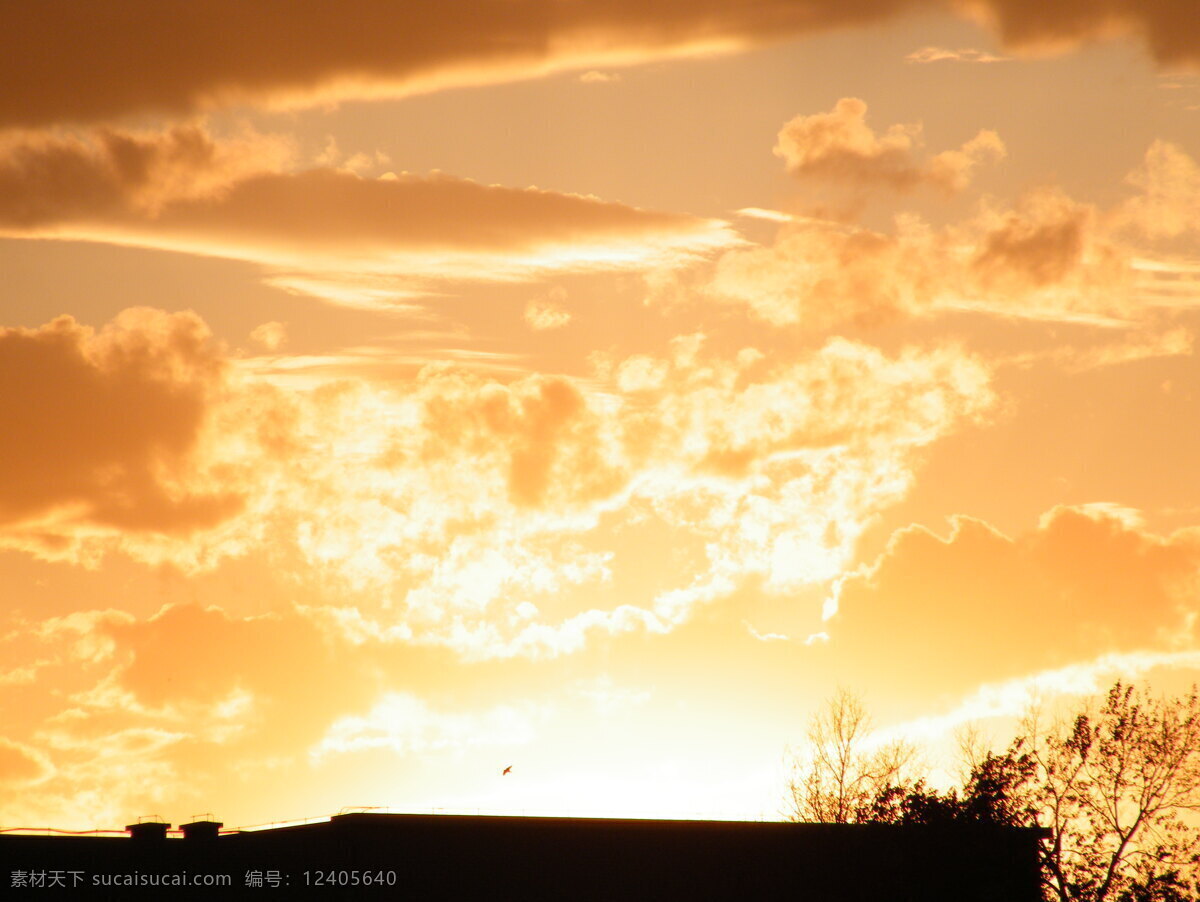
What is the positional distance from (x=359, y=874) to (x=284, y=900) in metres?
2.62

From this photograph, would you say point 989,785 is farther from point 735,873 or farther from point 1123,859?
point 735,873

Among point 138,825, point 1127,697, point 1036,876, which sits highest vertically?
point 1127,697

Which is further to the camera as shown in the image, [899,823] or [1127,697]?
[1127,697]

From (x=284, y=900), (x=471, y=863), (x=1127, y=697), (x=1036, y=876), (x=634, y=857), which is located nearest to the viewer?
(x=284, y=900)

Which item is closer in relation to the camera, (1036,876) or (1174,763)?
(1036,876)

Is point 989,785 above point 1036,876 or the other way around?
above

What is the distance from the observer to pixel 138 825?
2015 inches

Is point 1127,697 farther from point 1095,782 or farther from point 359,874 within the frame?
point 359,874

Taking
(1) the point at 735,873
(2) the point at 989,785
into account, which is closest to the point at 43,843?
(1) the point at 735,873

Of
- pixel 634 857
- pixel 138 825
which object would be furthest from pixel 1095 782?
pixel 138 825

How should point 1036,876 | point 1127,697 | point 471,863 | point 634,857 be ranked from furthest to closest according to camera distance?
point 1127,697 < point 1036,876 < point 634,857 < point 471,863

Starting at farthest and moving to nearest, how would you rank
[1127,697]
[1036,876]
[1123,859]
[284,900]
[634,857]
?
[1127,697], [1123,859], [1036,876], [634,857], [284,900]

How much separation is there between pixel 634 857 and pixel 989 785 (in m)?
17.7

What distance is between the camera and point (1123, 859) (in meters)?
63.5
